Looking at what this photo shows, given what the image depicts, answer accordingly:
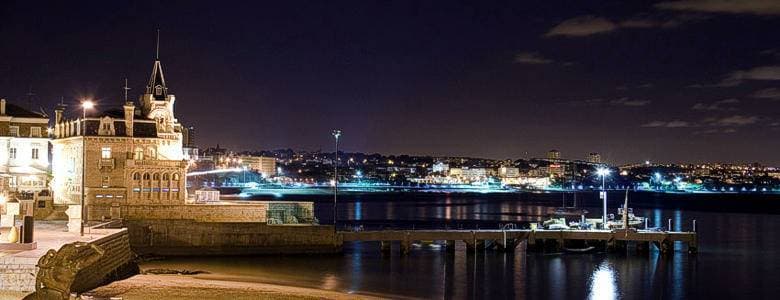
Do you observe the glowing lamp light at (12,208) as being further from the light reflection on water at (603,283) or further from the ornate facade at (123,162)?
the light reflection on water at (603,283)

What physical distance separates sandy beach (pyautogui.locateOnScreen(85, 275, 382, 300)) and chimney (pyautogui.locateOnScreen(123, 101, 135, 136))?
19955mm

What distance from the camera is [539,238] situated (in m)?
70.0

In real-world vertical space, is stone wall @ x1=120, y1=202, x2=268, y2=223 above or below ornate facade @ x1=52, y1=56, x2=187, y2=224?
below

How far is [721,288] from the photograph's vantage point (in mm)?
55469

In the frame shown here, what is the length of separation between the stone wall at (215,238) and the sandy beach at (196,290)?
11548 mm

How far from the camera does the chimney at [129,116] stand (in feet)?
209

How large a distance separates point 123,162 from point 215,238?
31.9 ft

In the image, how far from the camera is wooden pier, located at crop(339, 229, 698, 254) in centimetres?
6544

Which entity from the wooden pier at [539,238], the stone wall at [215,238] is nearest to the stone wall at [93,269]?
the stone wall at [215,238]

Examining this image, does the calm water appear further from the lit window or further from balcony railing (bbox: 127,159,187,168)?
the lit window

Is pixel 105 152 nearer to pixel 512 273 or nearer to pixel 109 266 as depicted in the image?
pixel 109 266

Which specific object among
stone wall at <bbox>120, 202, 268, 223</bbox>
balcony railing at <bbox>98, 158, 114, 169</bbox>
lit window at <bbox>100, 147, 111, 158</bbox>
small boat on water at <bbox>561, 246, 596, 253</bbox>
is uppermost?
lit window at <bbox>100, 147, 111, 158</bbox>

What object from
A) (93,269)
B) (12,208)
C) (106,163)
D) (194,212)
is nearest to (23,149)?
(106,163)

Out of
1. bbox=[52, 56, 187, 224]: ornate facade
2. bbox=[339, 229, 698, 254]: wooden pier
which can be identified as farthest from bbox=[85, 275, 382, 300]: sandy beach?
bbox=[339, 229, 698, 254]: wooden pier
